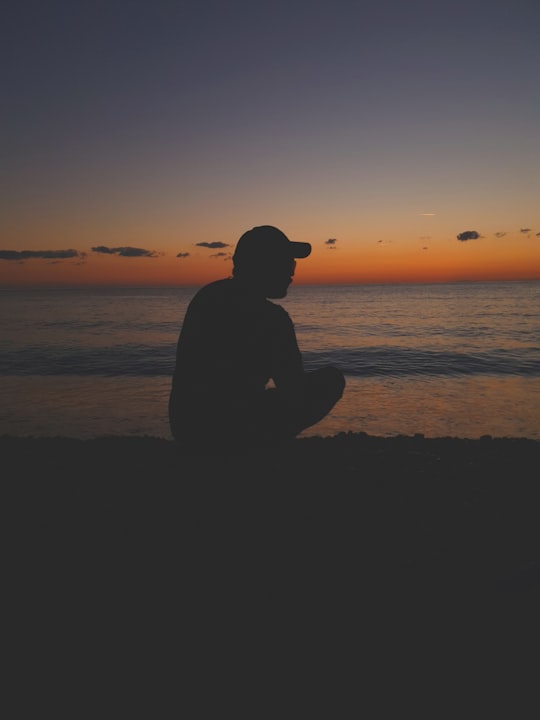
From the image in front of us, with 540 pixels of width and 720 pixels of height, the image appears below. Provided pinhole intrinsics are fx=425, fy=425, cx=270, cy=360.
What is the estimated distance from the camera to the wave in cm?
2067

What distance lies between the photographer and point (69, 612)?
3256mm

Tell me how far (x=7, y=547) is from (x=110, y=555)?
114 centimetres

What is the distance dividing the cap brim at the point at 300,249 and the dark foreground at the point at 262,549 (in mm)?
1225

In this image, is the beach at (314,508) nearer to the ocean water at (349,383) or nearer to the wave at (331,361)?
the ocean water at (349,383)

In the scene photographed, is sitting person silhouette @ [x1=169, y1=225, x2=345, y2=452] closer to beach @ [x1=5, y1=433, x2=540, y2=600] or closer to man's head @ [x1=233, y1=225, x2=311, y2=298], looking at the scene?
man's head @ [x1=233, y1=225, x2=311, y2=298]

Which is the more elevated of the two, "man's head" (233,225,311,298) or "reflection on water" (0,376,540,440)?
"man's head" (233,225,311,298)

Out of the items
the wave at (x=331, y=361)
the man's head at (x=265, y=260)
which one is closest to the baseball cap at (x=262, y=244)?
the man's head at (x=265, y=260)

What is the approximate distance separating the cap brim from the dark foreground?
1.22 m

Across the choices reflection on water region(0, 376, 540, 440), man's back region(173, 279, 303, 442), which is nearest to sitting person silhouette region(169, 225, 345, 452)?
man's back region(173, 279, 303, 442)

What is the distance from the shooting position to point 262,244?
246 cm

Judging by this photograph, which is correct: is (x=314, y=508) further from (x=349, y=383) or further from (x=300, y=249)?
(x=349, y=383)

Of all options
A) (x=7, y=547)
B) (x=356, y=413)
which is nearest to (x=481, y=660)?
(x=7, y=547)

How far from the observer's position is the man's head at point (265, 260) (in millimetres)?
2463

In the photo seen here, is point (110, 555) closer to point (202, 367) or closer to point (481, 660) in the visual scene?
point (202, 367)
